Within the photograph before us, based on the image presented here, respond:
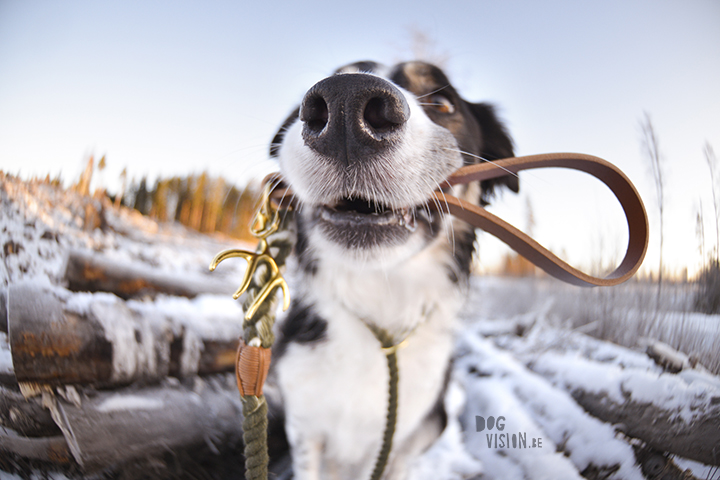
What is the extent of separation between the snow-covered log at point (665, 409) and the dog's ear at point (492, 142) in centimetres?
78

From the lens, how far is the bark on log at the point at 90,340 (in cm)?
83

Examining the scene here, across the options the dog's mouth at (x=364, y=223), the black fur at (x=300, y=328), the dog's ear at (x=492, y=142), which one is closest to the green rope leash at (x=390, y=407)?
the black fur at (x=300, y=328)

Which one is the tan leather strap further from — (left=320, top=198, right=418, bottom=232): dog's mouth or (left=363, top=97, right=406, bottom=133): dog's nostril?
(left=363, top=97, right=406, bottom=133): dog's nostril

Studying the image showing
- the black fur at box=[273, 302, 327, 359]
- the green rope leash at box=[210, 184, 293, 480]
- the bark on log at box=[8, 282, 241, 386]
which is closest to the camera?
the green rope leash at box=[210, 184, 293, 480]

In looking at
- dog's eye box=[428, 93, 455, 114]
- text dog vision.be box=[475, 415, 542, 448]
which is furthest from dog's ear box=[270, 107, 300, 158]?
text dog vision.be box=[475, 415, 542, 448]

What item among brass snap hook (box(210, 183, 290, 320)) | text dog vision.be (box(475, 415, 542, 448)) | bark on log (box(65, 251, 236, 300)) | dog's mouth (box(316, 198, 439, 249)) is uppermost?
dog's mouth (box(316, 198, 439, 249))

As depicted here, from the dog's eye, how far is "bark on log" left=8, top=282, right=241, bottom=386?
1.21 metres

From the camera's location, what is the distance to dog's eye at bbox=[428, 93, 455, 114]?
44.1 inches

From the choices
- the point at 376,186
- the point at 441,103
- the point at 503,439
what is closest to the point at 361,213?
the point at 376,186

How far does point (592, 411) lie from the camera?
42.4 inches

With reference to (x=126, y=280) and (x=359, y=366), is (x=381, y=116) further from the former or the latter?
(x=126, y=280)

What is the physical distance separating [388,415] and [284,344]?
0.53m

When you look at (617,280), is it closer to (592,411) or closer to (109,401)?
(592,411)

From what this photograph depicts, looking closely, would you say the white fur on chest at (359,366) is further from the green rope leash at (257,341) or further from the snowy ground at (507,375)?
Result: the green rope leash at (257,341)
